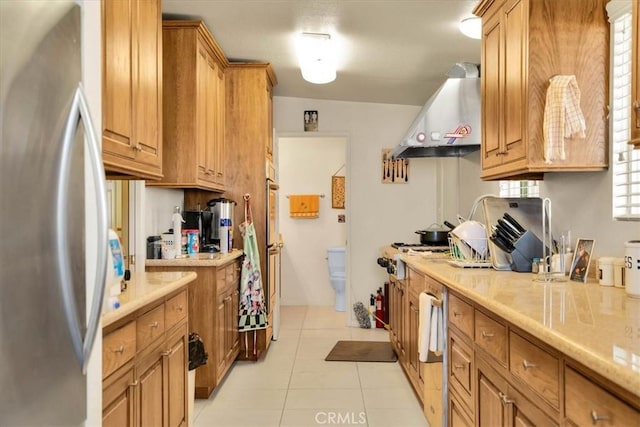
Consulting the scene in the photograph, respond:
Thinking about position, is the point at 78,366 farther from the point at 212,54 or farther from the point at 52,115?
the point at 212,54

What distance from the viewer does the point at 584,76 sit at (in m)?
1.96

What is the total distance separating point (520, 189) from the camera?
303 centimetres

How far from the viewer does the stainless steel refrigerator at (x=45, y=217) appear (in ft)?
2.74

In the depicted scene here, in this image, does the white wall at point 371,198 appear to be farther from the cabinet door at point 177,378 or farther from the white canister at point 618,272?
the white canister at point 618,272

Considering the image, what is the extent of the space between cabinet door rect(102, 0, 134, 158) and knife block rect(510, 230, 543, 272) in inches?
73.4

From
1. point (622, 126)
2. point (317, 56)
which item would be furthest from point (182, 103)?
point (622, 126)

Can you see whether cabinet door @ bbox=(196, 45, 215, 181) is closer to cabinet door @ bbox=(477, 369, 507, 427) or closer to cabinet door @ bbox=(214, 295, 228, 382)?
cabinet door @ bbox=(214, 295, 228, 382)

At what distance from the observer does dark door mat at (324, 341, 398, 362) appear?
12.3 ft

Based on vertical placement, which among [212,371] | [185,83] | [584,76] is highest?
[185,83]

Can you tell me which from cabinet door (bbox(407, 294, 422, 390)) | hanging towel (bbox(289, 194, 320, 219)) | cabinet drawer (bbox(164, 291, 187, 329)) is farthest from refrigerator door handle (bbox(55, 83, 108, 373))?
hanging towel (bbox(289, 194, 320, 219))

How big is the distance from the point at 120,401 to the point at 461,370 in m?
1.39

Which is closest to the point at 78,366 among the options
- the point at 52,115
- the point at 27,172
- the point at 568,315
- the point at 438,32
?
the point at 27,172

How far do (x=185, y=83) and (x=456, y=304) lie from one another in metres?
2.25

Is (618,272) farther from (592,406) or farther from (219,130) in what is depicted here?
(219,130)
